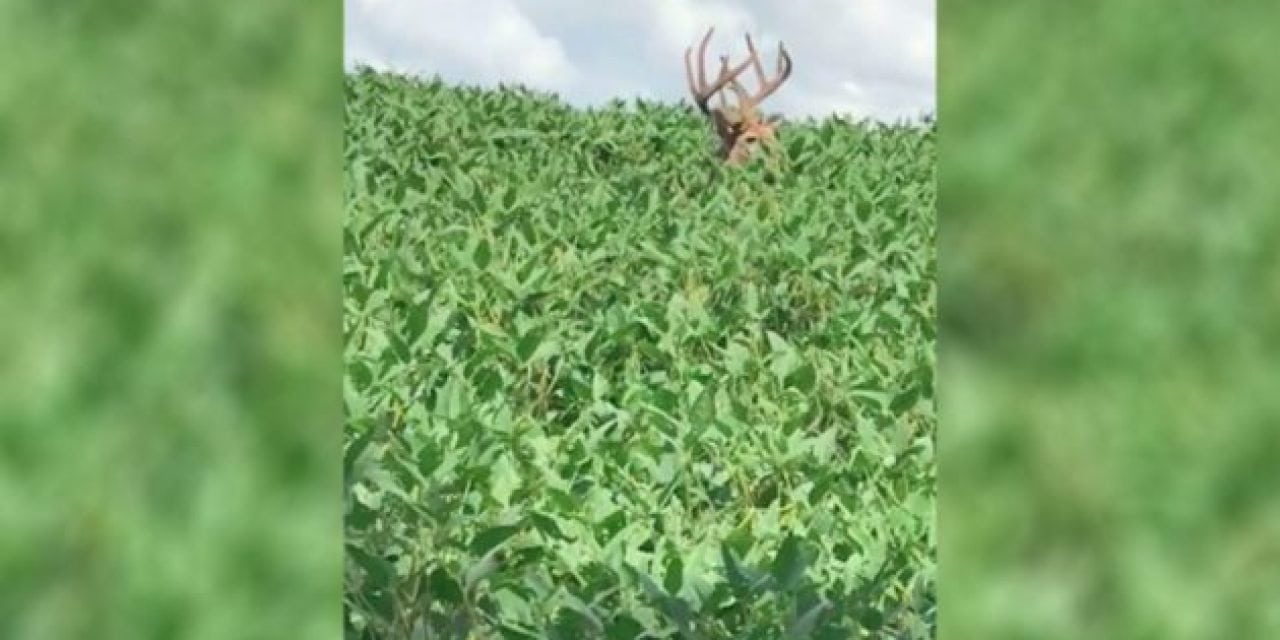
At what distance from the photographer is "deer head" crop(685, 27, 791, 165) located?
8.55m

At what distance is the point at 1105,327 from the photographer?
4.47 ft

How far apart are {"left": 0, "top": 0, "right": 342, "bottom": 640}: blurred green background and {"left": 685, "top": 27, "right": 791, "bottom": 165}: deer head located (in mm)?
7045

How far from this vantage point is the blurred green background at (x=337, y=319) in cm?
126

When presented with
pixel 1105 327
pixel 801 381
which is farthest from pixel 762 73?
pixel 1105 327

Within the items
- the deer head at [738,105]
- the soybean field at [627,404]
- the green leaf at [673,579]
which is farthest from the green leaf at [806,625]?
the deer head at [738,105]

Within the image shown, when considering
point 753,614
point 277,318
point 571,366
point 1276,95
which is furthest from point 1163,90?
point 571,366

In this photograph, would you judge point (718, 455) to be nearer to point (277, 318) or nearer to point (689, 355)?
point (689, 355)

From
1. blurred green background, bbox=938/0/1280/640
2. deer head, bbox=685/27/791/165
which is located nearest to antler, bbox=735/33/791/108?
deer head, bbox=685/27/791/165

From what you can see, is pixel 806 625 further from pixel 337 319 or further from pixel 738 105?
pixel 738 105

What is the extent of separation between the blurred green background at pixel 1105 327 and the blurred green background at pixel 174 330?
446 mm

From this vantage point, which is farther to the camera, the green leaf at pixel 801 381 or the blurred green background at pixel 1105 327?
the green leaf at pixel 801 381

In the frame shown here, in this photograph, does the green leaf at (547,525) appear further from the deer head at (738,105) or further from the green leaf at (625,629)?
the deer head at (738,105)

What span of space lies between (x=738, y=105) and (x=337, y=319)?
757cm

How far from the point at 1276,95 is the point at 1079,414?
296 mm
